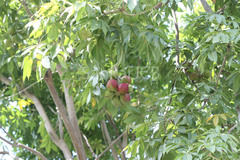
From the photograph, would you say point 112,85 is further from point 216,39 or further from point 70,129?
point 70,129

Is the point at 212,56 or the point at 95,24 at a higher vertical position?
the point at 95,24

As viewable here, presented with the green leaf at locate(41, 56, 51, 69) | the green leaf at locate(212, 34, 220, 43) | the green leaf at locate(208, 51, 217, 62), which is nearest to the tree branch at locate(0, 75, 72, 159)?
the green leaf at locate(41, 56, 51, 69)

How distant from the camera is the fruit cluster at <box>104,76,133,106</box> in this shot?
251 cm

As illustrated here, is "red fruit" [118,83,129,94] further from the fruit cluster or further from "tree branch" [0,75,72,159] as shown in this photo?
"tree branch" [0,75,72,159]

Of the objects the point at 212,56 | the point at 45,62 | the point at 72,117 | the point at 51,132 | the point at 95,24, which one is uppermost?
the point at 95,24

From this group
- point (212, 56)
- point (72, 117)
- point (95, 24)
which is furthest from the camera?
point (72, 117)

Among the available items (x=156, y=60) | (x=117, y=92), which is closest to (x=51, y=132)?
(x=117, y=92)

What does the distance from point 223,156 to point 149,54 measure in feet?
2.27

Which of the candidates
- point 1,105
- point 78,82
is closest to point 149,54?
point 78,82

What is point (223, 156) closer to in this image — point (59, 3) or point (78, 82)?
point (59, 3)

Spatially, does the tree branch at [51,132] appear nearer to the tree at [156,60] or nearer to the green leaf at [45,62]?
Result: the tree at [156,60]

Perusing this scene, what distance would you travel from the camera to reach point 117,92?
255cm

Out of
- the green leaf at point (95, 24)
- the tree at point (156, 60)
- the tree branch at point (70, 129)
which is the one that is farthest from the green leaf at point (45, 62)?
the tree branch at point (70, 129)

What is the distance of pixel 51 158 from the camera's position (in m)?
4.63
